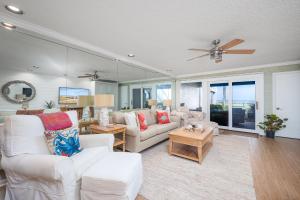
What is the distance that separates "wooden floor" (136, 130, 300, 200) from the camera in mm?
1653

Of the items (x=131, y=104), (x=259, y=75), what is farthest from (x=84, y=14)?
(x=259, y=75)

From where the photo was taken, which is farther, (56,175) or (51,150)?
(51,150)

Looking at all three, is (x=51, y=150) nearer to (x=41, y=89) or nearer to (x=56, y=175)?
(x=56, y=175)

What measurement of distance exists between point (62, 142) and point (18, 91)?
4.63 ft

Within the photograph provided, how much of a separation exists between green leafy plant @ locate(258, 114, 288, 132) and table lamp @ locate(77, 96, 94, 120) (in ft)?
17.6

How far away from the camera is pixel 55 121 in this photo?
170 cm

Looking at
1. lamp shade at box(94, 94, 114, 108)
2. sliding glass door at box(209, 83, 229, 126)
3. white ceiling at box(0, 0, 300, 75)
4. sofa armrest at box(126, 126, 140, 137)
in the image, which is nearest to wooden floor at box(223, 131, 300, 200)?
sliding glass door at box(209, 83, 229, 126)

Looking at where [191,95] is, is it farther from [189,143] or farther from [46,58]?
[46,58]

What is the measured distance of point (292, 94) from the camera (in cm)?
406

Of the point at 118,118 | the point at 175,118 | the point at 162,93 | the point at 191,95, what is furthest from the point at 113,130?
the point at 191,95

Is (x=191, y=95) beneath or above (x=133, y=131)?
above

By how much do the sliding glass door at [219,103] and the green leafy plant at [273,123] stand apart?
1211mm

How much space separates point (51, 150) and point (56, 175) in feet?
1.64

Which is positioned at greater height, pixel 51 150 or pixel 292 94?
pixel 292 94
